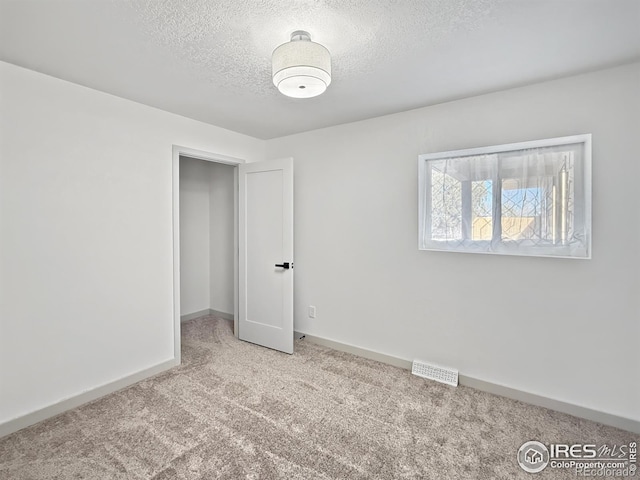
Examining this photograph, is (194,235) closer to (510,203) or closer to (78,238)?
(78,238)

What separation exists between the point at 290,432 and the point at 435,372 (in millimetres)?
1424

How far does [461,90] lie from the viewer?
2.52 m

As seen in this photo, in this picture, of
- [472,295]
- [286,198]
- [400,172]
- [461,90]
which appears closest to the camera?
[461,90]

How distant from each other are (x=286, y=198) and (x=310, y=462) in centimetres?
238

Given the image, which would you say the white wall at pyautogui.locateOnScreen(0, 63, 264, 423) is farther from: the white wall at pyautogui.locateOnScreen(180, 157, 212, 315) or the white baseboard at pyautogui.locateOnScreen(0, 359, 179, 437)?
the white wall at pyautogui.locateOnScreen(180, 157, 212, 315)

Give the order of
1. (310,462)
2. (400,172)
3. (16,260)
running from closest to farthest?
(310,462), (16,260), (400,172)

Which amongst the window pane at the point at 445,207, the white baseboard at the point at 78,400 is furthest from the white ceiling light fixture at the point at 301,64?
the white baseboard at the point at 78,400

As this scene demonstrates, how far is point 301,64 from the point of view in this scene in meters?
1.66

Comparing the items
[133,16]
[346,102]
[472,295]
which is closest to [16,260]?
[133,16]

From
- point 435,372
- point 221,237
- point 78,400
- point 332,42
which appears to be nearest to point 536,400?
point 435,372

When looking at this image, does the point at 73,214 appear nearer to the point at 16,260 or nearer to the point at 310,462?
the point at 16,260

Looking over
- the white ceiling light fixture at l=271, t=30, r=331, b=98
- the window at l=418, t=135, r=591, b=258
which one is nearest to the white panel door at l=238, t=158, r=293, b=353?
the window at l=418, t=135, r=591, b=258

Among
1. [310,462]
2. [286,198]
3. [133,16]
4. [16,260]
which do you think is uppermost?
[133,16]

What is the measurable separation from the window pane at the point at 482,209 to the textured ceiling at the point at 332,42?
2.49ft
